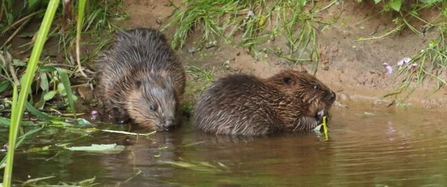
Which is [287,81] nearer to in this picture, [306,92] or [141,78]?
[306,92]

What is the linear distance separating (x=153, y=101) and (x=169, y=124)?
1.31ft

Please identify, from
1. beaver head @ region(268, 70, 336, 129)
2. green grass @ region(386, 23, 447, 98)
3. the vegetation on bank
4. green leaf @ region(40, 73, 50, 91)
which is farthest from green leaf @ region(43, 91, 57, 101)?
green grass @ region(386, 23, 447, 98)

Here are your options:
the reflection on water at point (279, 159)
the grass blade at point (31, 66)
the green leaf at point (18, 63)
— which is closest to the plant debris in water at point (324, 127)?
the reflection on water at point (279, 159)

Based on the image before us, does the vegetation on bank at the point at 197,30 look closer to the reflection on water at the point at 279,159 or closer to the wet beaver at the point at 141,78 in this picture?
the wet beaver at the point at 141,78

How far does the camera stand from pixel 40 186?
439 centimetres

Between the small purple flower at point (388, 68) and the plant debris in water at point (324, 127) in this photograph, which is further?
the small purple flower at point (388, 68)

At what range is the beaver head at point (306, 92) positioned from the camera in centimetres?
654

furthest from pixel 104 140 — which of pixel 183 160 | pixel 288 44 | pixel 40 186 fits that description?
pixel 288 44

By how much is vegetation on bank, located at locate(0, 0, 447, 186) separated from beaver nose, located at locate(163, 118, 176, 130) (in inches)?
24.6

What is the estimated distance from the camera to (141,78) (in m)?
6.91

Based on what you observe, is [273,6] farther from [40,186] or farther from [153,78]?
[40,186]

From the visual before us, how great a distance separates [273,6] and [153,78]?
1.49 m

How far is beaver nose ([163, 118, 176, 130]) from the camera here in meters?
6.43

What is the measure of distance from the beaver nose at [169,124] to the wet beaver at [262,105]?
19 centimetres
